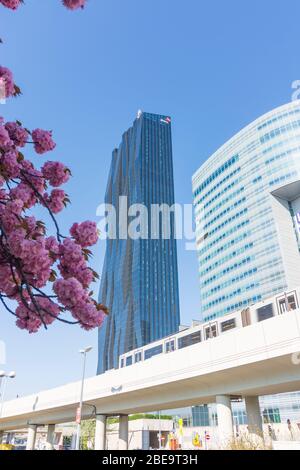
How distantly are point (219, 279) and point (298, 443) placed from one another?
279ft

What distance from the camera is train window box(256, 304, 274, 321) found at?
55.9m

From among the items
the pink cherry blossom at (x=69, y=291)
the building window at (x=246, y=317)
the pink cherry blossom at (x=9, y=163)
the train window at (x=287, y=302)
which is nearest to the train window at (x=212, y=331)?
the building window at (x=246, y=317)

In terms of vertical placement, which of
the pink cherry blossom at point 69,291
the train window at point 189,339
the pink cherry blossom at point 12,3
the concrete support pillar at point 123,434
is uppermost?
the train window at point 189,339

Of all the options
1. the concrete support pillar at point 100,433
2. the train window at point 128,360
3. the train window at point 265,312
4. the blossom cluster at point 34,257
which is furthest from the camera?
the train window at point 128,360

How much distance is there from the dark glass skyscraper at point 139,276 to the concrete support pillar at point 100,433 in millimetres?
116253

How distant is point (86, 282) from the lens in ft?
14.2

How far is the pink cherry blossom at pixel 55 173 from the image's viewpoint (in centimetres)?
529

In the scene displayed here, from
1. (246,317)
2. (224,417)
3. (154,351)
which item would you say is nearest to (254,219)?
(246,317)

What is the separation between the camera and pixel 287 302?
2127 inches

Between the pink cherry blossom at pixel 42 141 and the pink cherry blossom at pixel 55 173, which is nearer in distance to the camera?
the pink cherry blossom at pixel 55 173

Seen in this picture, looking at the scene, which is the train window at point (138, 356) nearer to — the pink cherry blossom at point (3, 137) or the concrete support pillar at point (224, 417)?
the concrete support pillar at point (224, 417)

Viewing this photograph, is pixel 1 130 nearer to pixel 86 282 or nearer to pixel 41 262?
pixel 41 262

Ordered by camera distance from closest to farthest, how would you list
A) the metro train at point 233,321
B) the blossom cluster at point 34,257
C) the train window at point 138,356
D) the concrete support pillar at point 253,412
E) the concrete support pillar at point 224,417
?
1. the blossom cluster at point 34,257
2. the concrete support pillar at point 224,417
3. the concrete support pillar at point 253,412
4. the metro train at point 233,321
5. the train window at point 138,356

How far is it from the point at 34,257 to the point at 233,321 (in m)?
62.7
